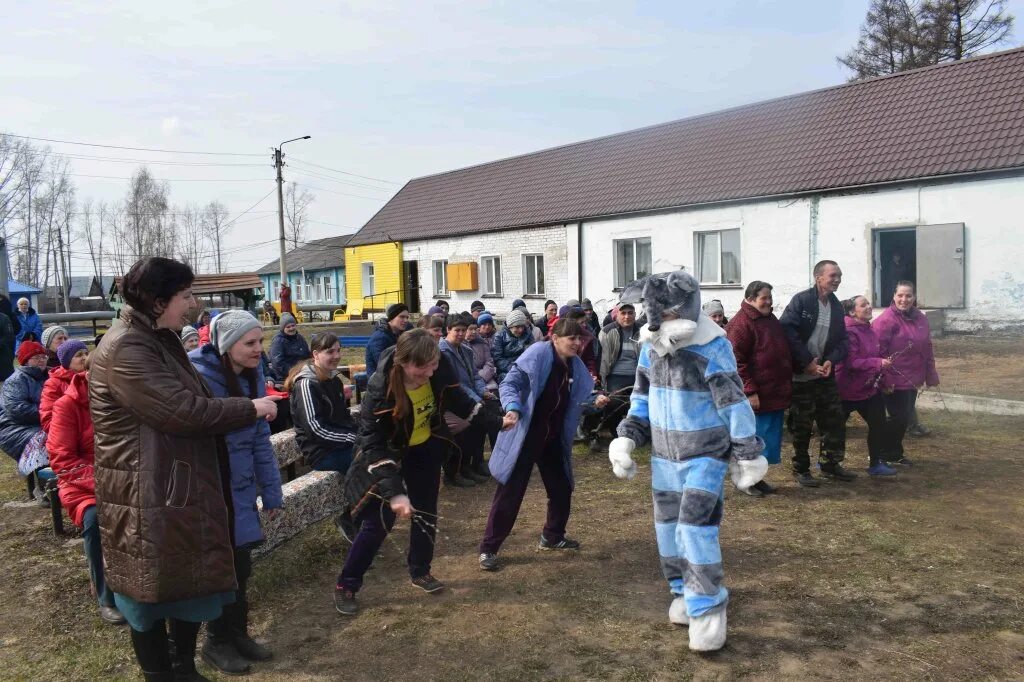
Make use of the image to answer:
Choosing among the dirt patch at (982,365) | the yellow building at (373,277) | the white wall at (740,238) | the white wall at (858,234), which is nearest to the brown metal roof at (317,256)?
the yellow building at (373,277)

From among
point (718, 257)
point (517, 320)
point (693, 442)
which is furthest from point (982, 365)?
point (693, 442)

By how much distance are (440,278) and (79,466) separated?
23330 millimetres

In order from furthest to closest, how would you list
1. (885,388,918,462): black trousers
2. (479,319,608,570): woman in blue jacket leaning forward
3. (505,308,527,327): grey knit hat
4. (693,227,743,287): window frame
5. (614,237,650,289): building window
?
(614,237,650,289): building window
(693,227,743,287): window frame
(505,308,527,327): grey knit hat
(885,388,918,462): black trousers
(479,319,608,570): woman in blue jacket leaning forward

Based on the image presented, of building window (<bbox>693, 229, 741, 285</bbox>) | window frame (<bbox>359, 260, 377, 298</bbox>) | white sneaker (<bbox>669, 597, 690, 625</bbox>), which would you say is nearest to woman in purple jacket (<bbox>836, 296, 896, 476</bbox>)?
white sneaker (<bbox>669, 597, 690, 625</bbox>)

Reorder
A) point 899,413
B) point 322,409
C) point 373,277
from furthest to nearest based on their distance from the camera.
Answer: point 373,277 → point 899,413 → point 322,409

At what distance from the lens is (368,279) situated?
31.0m

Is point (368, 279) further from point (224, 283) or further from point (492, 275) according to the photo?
point (492, 275)

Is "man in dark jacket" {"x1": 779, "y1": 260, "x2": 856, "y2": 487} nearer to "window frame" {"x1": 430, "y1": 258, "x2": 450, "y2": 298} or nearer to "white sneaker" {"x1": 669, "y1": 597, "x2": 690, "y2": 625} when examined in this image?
"white sneaker" {"x1": 669, "y1": 597, "x2": 690, "y2": 625}

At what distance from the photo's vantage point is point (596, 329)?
11.9 meters

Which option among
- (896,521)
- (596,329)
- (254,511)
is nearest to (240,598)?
(254,511)

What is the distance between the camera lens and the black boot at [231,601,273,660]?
153 inches

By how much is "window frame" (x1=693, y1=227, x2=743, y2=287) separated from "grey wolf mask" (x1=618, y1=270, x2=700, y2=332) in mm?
14309

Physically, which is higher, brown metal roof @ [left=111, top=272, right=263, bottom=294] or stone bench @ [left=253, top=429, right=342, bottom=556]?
brown metal roof @ [left=111, top=272, right=263, bottom=294]

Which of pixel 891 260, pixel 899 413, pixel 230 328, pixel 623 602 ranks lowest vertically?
pixel 623 602
